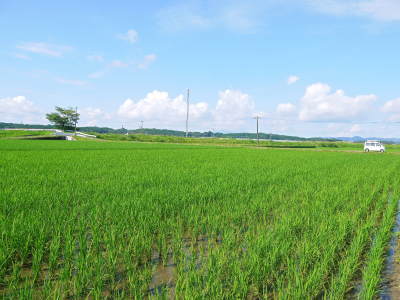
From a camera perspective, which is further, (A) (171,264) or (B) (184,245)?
(B) (184,245)

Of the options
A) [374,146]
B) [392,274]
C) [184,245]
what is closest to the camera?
[392,274]

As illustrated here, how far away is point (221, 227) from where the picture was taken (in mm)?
4109

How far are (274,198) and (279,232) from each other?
8.14ft

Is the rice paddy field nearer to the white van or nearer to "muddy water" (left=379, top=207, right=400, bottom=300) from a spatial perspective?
"muddy water" (left=379, top=207, right=400, bottom=300)

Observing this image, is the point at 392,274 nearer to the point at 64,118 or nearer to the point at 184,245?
the point at 184,245

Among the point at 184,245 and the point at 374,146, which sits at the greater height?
the point at 374,146

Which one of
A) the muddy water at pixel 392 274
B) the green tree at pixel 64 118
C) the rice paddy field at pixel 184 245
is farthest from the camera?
the green tree at pixel 64 118

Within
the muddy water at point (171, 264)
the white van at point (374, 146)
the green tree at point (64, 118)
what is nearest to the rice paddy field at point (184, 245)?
the muddy water at point (171, 264)

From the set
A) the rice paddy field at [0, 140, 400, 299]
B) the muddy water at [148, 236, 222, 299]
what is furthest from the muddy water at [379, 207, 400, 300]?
the muddy water at [148, 236, 222, 299]

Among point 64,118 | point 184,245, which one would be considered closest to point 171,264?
point 184,245

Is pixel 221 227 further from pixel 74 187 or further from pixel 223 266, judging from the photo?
pixel 74 187

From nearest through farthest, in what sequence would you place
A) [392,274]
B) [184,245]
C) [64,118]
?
[392,274] → [184,245] → [64,118]

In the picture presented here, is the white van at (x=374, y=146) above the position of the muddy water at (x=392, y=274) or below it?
above

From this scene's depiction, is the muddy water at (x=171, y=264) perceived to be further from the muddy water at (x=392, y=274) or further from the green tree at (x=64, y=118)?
the green tree at (x=64, y=118)
